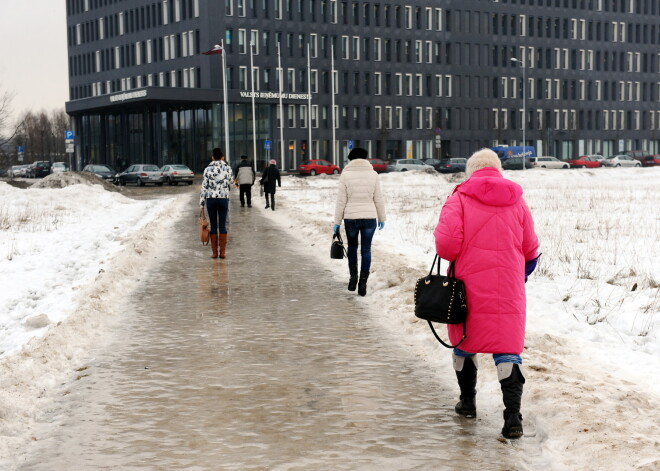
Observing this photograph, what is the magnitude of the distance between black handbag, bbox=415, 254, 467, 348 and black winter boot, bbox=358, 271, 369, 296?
5498 mm

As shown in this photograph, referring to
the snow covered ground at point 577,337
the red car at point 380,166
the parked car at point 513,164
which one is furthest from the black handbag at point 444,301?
the parked car at point 513,164

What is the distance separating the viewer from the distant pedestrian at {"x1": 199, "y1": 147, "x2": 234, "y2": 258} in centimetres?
1441

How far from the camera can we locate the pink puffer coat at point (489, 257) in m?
5.03

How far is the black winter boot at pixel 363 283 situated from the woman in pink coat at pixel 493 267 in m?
5.52

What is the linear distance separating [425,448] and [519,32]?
103133mm

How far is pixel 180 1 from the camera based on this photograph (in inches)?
3364

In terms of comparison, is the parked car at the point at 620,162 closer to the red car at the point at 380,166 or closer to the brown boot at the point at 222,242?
the red car at the point at 380,166

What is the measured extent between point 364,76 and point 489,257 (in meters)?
88.8

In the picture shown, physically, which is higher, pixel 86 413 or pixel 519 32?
pixel 519 32

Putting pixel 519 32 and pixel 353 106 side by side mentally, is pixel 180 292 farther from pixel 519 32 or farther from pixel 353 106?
pixel 519 32

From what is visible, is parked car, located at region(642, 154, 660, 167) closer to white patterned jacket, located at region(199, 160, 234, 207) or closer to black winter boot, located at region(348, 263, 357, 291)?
white patterned jacket, located at region(199, 160, 234, 207)

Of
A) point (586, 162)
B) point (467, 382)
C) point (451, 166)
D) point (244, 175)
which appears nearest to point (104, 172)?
point (451, 166)

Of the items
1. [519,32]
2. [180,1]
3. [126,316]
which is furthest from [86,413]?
[519,32]

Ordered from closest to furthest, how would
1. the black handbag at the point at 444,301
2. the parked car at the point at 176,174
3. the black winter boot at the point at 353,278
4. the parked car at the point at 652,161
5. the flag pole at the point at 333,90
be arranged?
the black handbag at the point at 444,301, the black winter boot at the point at 353,278, the parked car at the point at 176,174, the parked car at the point at 652,161, the flag pole at the point at 333,90
